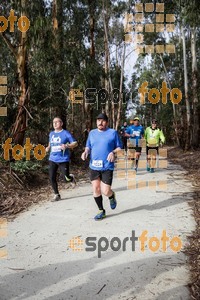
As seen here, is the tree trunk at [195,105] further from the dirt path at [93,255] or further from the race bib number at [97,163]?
the race bib number at [97,163]

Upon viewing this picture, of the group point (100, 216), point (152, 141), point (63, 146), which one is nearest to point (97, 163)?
point (100, 216)

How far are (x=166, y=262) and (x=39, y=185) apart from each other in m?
5.06

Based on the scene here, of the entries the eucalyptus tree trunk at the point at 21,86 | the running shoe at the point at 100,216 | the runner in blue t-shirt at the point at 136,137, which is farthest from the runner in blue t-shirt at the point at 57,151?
the runner in blue t-shirt at the point at 136,137

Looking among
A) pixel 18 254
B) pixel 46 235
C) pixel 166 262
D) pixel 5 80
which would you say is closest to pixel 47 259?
pixel 18 254

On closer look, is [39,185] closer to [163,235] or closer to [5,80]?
[5,80]

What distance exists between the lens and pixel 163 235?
454 centimetres

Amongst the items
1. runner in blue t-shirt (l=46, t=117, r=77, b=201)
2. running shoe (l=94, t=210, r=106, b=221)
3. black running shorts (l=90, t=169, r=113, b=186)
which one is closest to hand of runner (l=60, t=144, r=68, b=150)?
runner in blue t-shirt (l=46, t=117, r=77, b=201)

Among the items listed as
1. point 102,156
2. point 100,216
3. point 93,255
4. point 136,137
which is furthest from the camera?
point 136,137

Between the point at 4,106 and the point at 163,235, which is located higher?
the point at 4,106

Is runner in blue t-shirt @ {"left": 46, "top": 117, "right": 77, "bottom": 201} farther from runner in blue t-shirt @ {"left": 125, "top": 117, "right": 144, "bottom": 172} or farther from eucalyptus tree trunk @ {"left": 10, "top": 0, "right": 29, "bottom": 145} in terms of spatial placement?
runner in blue t-shirt @ {"left": 125, "top": 117, "right": 144, "bottom": 172}

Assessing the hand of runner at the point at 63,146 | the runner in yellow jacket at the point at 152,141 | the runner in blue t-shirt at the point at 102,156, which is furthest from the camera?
the runner in yellow jacket at the point at 152,141

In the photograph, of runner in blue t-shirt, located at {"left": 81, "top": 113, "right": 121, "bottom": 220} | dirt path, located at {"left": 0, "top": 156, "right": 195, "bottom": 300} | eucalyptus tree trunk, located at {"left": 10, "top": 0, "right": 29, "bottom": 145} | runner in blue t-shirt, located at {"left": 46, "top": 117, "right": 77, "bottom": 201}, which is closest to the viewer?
dirt path, located at {"left": 0, "top": 156, "right": 195, "bottom": 300}

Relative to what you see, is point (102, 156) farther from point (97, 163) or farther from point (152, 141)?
point (152, 141)

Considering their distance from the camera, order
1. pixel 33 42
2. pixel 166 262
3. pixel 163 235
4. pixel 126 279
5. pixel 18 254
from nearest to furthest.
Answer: pixel 126 279
pixel 166 262
pixel 18 254
pixel 163 235
pixel 33 42
